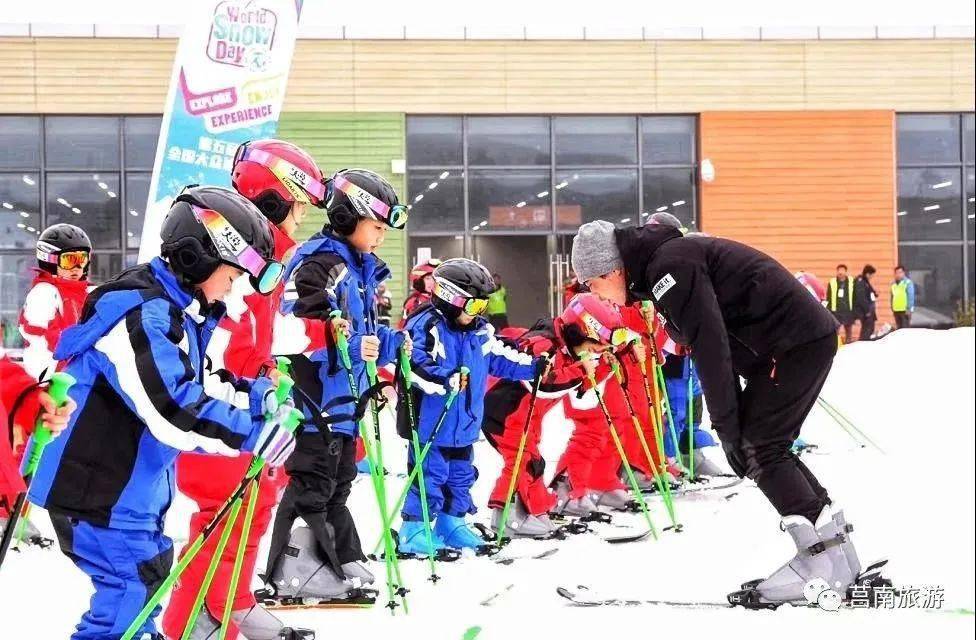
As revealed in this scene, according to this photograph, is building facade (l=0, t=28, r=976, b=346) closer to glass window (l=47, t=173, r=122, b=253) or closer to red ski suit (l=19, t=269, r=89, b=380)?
glass window (l=47, t=173, r=122, b=253)

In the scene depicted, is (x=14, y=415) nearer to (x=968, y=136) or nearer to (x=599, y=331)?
(x=599, y=331)

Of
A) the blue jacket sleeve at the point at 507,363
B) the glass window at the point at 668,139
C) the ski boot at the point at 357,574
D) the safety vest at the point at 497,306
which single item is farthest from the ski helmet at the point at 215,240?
the glass window at the point at 668,139

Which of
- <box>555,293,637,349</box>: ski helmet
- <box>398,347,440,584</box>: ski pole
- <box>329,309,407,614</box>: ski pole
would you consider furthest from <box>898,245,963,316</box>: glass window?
<box>329,309,407,614</box>: ski pole

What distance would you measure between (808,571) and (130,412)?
288cm

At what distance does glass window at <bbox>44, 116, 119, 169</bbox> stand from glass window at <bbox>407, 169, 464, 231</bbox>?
524cm

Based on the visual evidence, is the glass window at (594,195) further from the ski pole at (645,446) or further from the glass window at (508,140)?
the ski pole at (645,446)

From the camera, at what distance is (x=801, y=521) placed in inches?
193

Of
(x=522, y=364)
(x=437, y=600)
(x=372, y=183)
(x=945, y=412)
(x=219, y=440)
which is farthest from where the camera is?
(x=945, y=412)

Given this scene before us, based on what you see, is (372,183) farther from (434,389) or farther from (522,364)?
(522,364)

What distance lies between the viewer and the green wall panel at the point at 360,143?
20844mm

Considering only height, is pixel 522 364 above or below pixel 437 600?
above

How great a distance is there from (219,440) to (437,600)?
1994 mm

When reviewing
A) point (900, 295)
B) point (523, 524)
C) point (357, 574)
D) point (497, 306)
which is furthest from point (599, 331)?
point (900, 295)

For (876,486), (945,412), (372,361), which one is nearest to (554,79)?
(945,412)
